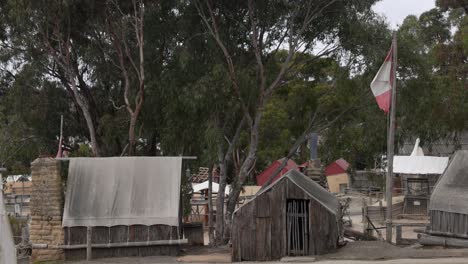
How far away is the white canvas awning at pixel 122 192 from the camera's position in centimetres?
2231

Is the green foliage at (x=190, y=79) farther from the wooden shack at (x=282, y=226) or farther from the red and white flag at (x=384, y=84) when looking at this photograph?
the wooden shack at (x=282, y=226)

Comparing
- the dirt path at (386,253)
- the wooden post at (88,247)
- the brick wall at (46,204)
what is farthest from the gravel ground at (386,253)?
the brick wall at (46,204)

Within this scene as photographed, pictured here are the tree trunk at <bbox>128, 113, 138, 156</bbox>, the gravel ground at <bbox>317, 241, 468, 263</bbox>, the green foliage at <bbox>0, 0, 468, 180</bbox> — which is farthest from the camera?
the tree trunk at <bbox>128, 113, 138, 156</bbox>

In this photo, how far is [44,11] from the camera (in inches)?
1102

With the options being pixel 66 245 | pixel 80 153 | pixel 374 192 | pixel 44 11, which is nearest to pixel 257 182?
pixel 374 192

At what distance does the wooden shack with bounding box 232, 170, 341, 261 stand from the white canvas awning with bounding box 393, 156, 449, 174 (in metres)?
20.5

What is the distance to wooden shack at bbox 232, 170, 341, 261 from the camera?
68.7ft

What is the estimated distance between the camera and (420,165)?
133 ft

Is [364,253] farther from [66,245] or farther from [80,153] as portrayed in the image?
[80,153]

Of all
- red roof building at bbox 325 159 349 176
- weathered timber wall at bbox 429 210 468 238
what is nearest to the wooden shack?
weathered timber wall at bbox 429 210 468 238

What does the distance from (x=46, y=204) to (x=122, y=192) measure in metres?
2.57

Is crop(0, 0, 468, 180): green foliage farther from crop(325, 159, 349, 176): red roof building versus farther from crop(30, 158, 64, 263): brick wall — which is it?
crop(325, 159, 349, 176): red roof building

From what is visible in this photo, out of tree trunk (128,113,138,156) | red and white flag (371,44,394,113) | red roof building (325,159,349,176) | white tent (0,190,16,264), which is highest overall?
red and white flag (371,44,394,113)

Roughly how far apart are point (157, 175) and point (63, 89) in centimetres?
1282
